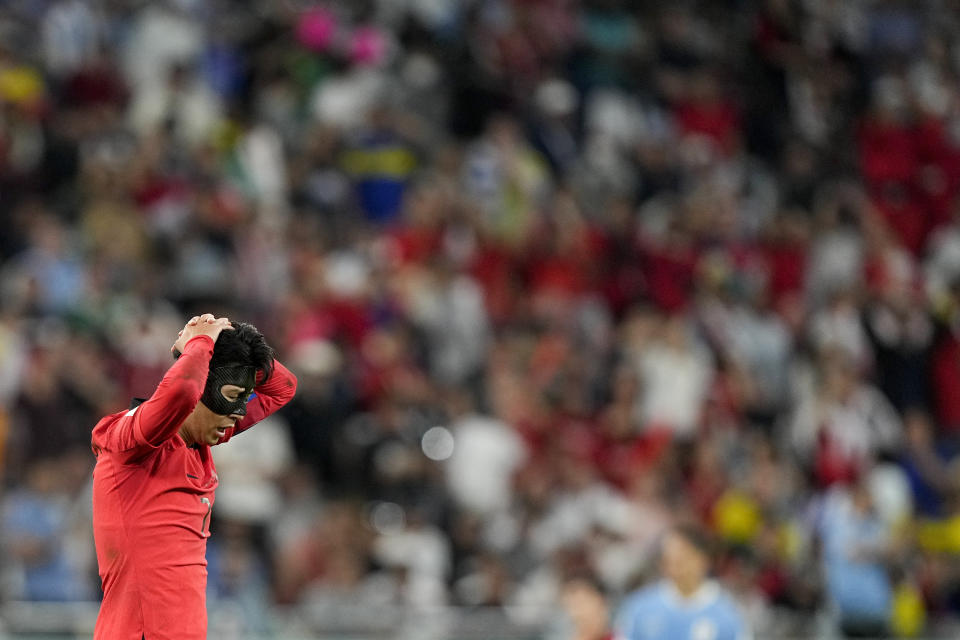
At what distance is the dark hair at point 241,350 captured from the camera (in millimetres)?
4344

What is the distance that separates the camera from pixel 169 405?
4.04 metres

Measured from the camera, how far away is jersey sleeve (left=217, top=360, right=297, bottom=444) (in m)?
4.80

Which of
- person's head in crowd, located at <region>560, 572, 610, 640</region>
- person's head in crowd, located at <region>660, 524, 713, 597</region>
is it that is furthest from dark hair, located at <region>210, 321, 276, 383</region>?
person's head in crowd, located at <region>660, 524, 713, 597</region>

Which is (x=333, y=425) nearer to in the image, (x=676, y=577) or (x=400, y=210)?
(x=400, y=210)

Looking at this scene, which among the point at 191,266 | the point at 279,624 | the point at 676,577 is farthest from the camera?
the point at 191,266

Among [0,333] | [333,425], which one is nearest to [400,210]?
[333,425]

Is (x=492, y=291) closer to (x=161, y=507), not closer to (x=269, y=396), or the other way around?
(x=269, y=396)

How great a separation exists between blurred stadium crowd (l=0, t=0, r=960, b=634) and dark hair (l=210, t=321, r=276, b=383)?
5.72 metres

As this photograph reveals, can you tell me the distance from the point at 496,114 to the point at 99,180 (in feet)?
12.6

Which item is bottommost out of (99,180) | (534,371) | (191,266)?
(534,371)

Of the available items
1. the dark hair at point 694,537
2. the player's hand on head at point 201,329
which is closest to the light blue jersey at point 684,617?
the dark hair at point 694,537

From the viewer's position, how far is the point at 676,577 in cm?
761

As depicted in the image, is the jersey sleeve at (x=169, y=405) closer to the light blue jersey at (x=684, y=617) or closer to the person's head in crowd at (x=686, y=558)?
the person's head in crowd at (x=686, y=558)

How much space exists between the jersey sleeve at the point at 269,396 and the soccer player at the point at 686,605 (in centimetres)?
315
